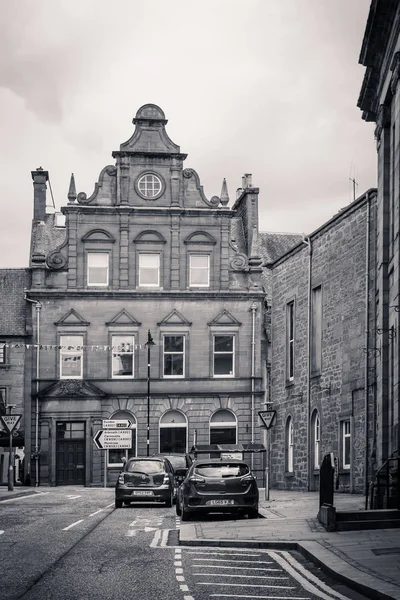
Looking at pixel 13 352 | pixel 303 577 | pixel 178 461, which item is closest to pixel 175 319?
pixel 13 352

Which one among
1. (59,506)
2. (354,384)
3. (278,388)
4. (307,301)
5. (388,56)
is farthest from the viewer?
(278,388)

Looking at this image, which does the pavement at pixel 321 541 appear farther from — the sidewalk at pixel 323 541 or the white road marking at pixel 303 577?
the white road marking at pixel 303 577

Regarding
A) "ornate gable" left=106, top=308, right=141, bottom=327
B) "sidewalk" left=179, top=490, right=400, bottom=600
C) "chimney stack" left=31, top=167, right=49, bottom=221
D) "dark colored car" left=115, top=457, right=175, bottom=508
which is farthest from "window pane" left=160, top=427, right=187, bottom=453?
"sidewalk" left=179, top=490, right=400, bottom=600

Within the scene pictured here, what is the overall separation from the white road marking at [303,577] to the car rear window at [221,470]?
715cm

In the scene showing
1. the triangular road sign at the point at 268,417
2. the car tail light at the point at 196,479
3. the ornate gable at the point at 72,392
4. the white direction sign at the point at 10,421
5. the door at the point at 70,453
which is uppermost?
the ornate gable at the point at 72,392

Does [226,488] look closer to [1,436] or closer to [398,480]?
[398,480]

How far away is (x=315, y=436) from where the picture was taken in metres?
39.5

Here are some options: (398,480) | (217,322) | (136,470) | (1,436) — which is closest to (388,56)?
(398,480)

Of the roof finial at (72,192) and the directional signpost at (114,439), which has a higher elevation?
the roof finial at (72,192)

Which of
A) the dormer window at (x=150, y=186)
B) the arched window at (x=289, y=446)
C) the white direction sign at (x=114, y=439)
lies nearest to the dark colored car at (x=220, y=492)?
the arched window at (x=289, y=446)

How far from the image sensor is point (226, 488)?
24.4m

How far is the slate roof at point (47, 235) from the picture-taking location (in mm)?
62875

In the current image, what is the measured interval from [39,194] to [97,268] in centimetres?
928

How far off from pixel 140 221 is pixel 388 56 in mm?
32315
